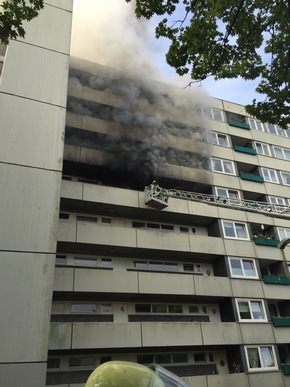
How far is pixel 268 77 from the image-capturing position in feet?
25.0

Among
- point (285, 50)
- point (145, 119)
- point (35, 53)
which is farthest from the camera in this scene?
point (145, 119)

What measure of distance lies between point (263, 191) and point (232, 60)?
609 inches

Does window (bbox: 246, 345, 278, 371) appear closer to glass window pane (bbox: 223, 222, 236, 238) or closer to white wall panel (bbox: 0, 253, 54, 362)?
glass window pane (bbox: 223, 222, 236, 238)

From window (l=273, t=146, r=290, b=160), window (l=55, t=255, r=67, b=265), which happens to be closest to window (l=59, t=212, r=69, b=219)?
window (l=55, t=255, r=67, b=265)

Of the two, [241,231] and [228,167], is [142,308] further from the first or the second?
[228,167]

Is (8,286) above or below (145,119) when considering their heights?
below

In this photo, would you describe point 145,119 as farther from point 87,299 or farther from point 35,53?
point 87,299

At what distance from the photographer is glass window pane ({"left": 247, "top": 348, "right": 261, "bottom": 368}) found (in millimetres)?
15359

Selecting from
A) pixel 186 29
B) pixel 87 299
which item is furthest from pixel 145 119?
pixel 186 29

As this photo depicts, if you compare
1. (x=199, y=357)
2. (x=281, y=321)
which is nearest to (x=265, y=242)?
(x=281, y=321)

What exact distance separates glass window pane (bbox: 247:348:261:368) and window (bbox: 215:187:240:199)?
8509 mm

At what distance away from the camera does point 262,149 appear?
23.8m

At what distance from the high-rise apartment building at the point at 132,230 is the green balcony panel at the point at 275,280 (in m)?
0.06

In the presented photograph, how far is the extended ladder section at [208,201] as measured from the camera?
54.6 ft
